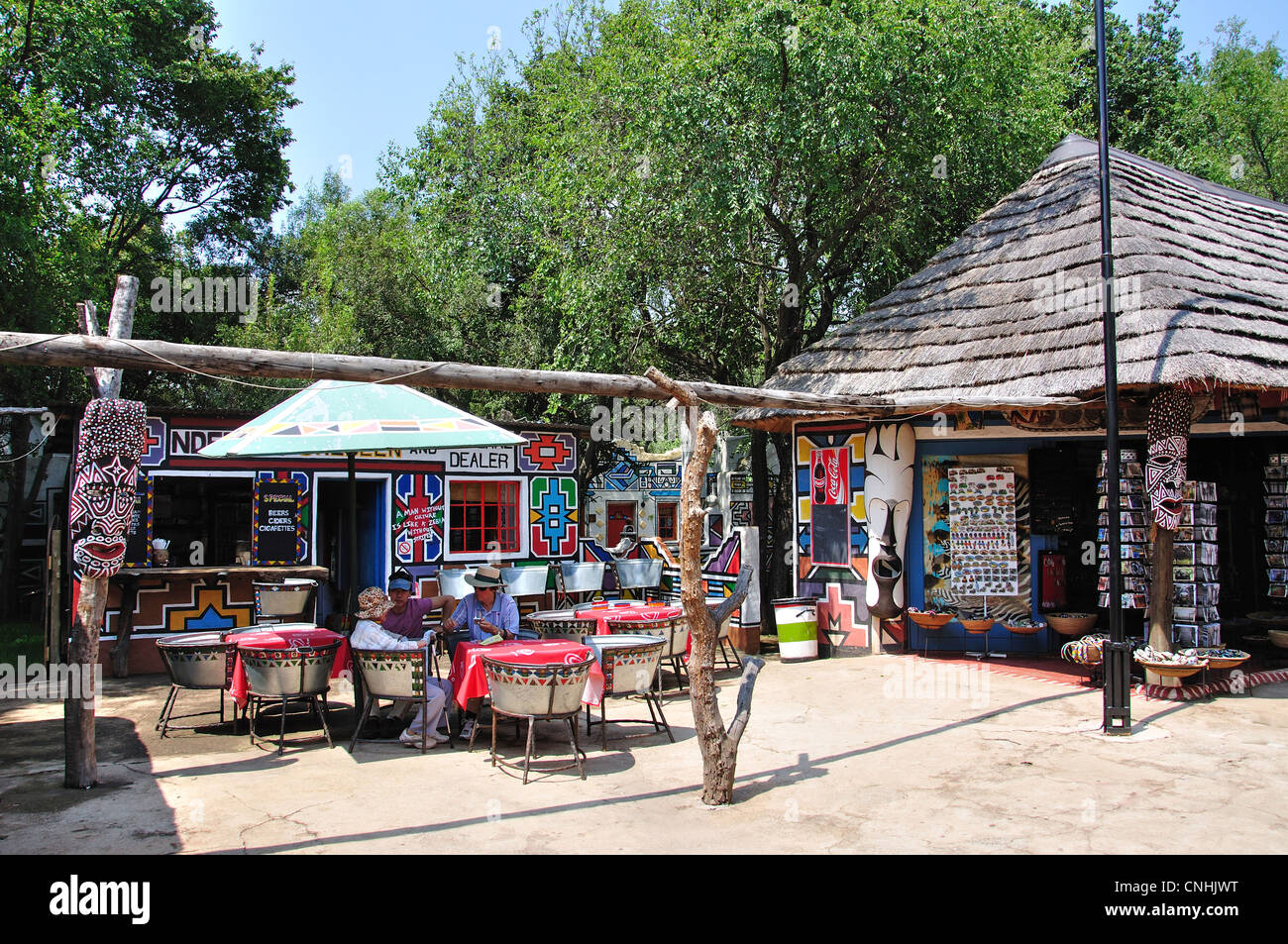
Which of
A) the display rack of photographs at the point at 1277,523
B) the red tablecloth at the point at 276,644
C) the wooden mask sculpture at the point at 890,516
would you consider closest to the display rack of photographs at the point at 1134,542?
the wooden mask sculpture at the point at 890,516

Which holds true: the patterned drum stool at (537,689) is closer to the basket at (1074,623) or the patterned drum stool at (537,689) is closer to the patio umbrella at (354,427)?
the patio umbrella at (354,427)

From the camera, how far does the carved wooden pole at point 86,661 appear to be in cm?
583

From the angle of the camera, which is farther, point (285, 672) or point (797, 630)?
point (797, 630)

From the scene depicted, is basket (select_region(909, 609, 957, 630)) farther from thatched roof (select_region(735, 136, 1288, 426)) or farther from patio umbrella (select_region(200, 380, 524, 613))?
patio umbrella (select_region(200, 380, 524, 613))

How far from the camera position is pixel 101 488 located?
5840mm

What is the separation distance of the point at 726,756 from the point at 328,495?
1008cm

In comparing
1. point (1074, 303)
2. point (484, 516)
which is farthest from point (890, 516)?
point (484, 516)

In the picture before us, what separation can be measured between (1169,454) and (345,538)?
10.9m

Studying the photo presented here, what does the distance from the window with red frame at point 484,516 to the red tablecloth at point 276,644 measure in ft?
16.5

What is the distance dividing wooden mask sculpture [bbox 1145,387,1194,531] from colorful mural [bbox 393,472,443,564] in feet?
28.1

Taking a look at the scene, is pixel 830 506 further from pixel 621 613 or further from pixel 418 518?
pixel 418 518
